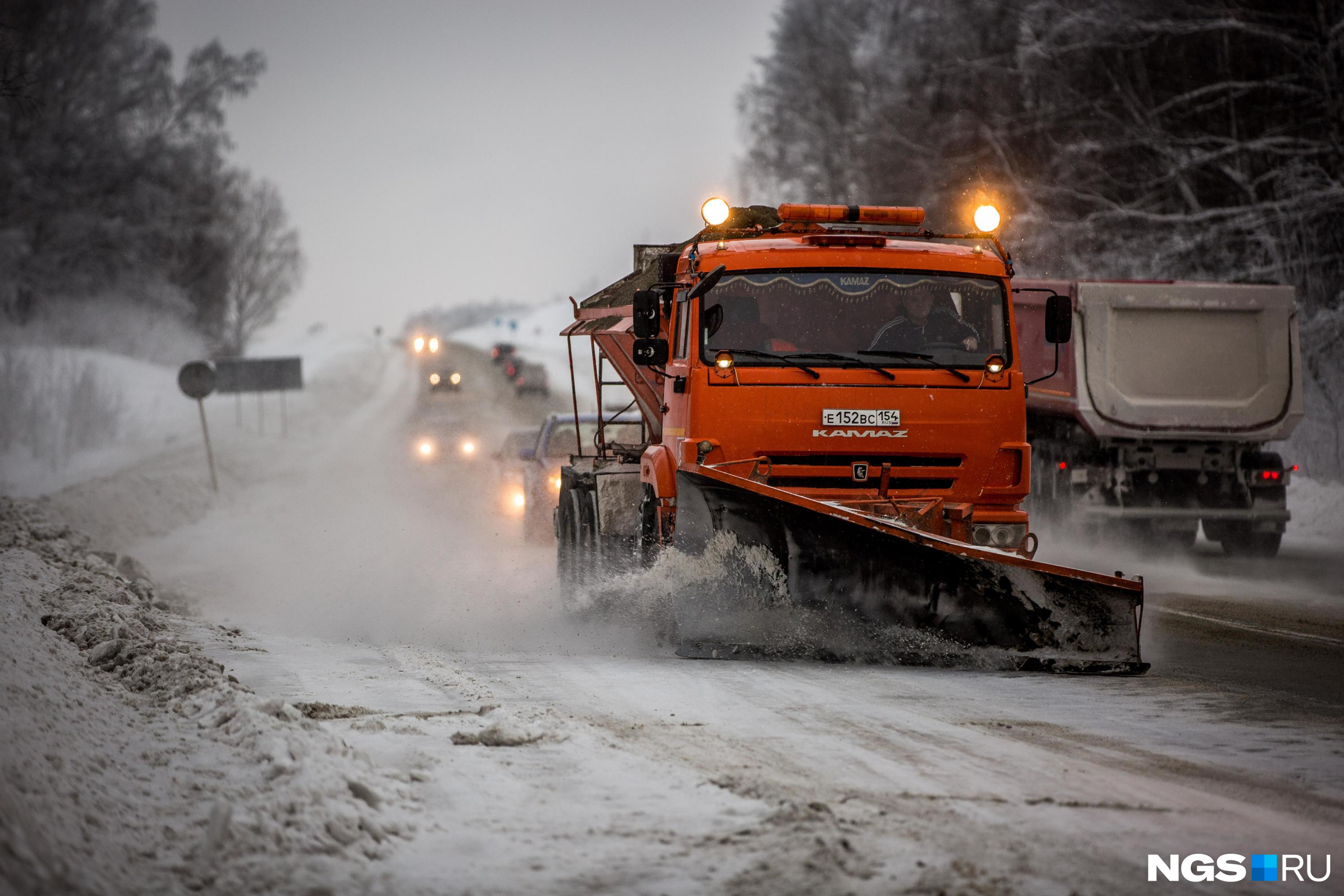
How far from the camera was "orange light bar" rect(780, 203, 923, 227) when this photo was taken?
9234 mm

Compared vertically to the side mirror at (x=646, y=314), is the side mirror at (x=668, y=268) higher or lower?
higher

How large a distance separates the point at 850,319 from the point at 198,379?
17.4m

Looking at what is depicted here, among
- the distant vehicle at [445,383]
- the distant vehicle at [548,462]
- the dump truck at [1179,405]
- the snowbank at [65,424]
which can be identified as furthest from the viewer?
the distant vehicle at [445,383]

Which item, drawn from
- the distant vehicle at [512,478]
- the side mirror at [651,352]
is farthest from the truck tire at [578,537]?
the distant vehicle at [512,478]

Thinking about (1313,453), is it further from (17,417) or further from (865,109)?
(17,417)

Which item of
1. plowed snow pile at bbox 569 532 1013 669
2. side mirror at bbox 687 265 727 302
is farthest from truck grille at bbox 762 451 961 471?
side mirror at bbox 687 265 727 302

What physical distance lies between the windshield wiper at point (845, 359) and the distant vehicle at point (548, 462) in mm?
5107

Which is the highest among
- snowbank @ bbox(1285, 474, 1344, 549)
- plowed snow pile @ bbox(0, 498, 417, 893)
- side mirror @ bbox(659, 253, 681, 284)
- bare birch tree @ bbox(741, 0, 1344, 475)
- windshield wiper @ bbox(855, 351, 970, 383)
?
bare birch tree @ bbox(741, 0, 1344, 475)

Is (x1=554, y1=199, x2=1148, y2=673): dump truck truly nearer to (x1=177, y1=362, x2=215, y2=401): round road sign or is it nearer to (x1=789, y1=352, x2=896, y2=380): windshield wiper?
(x1=789, y1=352, x2=896, y2=380): windshield wiper

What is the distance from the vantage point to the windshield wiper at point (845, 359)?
811 cm

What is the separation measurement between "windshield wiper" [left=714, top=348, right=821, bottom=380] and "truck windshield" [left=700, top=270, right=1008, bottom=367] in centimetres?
1

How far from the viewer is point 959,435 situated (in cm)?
812

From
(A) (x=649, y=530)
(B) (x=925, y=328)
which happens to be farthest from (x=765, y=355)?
(A) (x=649, y=530)

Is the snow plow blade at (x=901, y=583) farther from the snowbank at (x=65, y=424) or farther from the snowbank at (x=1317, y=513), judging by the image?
the snowbank at (x=65, y=424)
